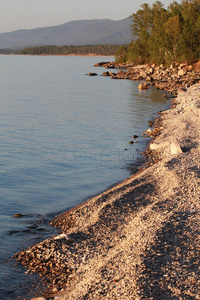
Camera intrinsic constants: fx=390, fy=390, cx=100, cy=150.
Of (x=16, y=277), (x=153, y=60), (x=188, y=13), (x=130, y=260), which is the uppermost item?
(x=188, y=13)

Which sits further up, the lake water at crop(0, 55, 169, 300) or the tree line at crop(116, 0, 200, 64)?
the tree line at crop(116, 0, 200, 64)

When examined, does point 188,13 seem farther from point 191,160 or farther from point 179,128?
point 191,160

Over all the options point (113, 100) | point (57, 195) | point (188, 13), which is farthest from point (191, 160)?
point (188, 13)

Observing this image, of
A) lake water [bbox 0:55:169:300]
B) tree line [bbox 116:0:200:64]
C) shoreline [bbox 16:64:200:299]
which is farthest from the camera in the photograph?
tree line [bbox 116:0:200:64]

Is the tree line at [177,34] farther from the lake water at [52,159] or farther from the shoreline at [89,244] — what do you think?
the shoreline at [89,244]

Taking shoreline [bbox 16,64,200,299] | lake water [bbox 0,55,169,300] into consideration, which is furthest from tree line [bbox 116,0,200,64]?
shoreline [bbox 16,64,200,299]

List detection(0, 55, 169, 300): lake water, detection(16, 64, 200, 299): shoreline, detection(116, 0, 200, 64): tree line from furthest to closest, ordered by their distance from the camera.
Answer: detection(116, 0, 200, 64): tree line → detection(0, 55, 169, 300): lake water → detection(16, 64, 200, 299): shoreline

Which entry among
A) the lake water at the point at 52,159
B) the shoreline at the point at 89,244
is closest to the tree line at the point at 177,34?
the lake water at the point at 52,159

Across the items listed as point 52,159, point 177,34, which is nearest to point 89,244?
point 52,159

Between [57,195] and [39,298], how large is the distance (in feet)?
22.9

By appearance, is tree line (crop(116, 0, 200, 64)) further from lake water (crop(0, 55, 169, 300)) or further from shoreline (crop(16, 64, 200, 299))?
shoreline (crop(16, 64, 200, 299))

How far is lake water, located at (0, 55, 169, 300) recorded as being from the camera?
38.6ft

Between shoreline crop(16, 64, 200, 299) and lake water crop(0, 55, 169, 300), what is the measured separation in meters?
0.55

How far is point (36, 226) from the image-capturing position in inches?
480
